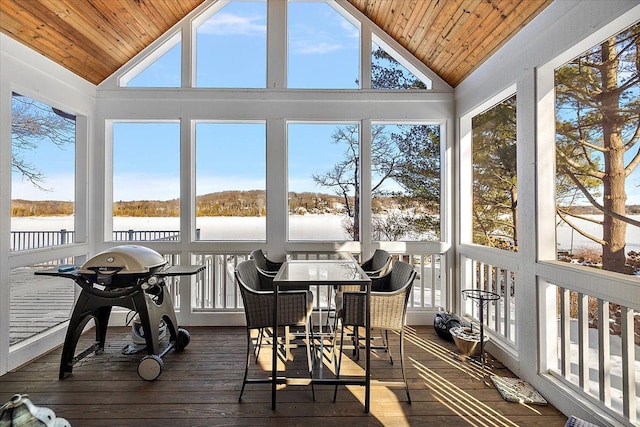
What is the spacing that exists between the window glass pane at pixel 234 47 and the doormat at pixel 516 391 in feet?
13.3

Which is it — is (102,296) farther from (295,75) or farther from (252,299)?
(295,75)

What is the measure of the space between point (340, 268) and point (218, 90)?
110 inches

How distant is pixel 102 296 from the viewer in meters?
2.78

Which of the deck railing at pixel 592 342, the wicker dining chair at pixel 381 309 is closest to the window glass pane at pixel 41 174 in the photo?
the wicker dining chair at pixel 381 309

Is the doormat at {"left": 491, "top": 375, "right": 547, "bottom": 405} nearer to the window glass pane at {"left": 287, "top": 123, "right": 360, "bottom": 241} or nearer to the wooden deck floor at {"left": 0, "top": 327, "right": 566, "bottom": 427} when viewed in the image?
the wooden deck floor at {"left": 0, "top": 327, "right": 566, "bottom": 427}

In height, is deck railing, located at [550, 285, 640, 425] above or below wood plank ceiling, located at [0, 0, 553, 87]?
below

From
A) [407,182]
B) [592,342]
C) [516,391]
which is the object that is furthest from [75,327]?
[592,342]

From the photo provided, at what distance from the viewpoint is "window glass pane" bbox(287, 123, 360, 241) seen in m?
4.15

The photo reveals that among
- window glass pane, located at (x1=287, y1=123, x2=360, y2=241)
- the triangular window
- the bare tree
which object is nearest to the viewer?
the bare tree

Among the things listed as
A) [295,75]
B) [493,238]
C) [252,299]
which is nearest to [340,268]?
[252,299]

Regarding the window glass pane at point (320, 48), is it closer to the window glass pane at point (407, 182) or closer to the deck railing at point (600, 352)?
the window glass pane at point (407, 182)

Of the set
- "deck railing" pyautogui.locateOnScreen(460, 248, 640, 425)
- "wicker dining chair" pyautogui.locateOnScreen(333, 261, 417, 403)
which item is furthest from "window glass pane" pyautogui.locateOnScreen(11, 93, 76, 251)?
"deck railing" pyautogui.locateOnScreen(460, 248, 640, 425)

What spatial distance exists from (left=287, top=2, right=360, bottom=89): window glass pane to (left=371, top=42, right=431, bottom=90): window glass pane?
0.22 meters

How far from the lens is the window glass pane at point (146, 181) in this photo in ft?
13.5
